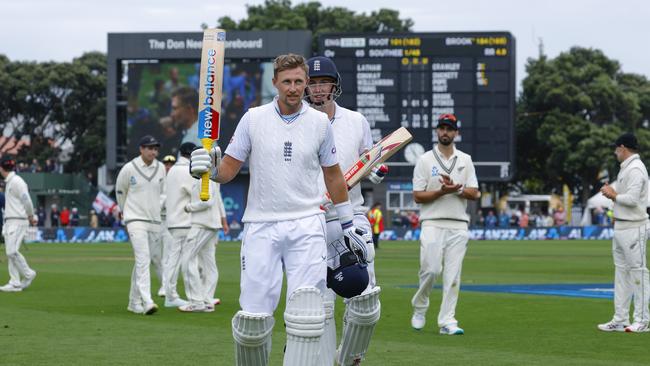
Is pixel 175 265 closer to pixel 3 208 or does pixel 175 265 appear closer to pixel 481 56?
pixel 3 208

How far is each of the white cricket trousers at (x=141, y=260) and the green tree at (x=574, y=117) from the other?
2285 inches

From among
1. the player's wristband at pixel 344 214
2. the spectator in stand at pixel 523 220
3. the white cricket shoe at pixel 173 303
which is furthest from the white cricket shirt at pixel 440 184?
the spectator in stand at pixel 523 220

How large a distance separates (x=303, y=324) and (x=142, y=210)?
27.4 feet

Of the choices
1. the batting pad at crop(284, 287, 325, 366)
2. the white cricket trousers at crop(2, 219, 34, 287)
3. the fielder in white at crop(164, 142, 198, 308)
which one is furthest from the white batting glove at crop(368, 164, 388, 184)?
the white cricket trousers at crop(2, 219, 34, 287)

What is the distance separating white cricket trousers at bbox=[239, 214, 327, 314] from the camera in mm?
8125

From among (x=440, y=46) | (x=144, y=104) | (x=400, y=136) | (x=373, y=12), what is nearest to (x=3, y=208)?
(x=400, y=136)

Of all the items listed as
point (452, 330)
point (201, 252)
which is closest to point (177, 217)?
point (201, 252)

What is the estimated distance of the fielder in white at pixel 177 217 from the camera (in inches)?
664

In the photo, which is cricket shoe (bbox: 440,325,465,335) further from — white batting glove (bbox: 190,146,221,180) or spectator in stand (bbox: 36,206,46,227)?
spectator in stand (bbox: 36,206,46,227)

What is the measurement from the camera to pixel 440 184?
44.8 ft

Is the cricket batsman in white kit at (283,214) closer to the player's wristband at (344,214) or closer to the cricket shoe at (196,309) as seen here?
the player's wristband at (344,214)

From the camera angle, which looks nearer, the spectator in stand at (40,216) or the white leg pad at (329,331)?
the white leg pad at (329,331)

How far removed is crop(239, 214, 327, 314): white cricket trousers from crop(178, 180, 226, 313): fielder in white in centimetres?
808

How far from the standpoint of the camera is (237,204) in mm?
60562
